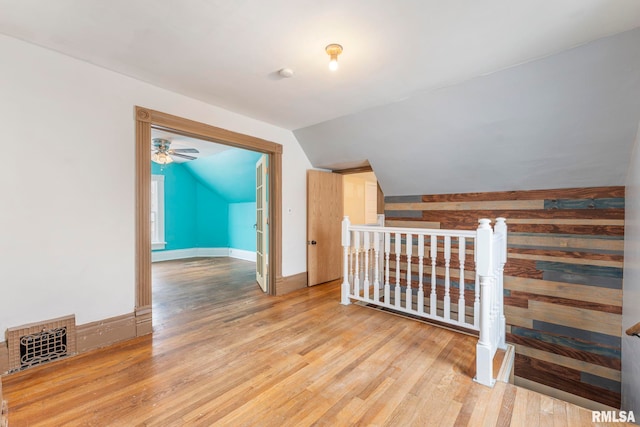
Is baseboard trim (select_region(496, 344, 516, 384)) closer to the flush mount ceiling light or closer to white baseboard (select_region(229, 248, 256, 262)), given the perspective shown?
the flush mount ceiling light

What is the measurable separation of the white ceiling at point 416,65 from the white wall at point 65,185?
0.70 ft

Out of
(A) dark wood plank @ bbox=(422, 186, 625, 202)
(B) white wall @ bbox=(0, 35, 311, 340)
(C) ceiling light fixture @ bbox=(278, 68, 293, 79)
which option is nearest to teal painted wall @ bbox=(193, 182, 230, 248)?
(B) white wall @ bbox=(0, 35, 311, 340)

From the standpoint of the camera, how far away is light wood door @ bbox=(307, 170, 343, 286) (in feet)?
14.3

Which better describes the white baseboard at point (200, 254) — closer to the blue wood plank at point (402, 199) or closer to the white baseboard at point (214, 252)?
the white baseboard at point (214, 252)

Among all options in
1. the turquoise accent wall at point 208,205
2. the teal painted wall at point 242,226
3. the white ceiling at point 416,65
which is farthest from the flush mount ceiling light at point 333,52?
the teal painted wall at point 242,226

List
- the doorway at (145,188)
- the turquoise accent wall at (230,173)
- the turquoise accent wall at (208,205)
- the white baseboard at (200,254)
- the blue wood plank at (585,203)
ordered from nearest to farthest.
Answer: the doorway at (145,188), the blue wood plank at (585,203), the turquoise accent wall at (230,173), the turquoise accent wall at (208,205), the white baseboard at (200,254)

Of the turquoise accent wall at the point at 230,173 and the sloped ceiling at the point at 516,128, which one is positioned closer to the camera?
the sloped ceiling at the point at 516,128

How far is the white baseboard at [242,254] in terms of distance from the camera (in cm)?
696

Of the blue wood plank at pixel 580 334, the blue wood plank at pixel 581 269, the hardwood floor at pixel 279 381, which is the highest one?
the blue wood plank at pixel 581 269

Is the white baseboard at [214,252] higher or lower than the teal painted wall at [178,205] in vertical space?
lower

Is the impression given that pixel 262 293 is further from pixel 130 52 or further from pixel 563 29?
pixel 563 29

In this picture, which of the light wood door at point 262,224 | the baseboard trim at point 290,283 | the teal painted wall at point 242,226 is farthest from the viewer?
the teal painted wall at point 242,226

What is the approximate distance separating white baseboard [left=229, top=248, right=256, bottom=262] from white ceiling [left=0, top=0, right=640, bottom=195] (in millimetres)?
4200

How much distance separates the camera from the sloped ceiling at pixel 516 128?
2.18 meters
